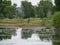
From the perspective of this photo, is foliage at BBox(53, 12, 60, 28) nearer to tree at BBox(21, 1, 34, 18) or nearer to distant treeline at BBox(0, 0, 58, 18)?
distant treeline at BBox(0, 0, 58, 18)

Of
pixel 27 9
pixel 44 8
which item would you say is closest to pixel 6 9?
pixel 27 9

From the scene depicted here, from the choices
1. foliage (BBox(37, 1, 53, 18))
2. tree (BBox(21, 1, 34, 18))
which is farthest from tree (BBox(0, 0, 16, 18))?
foliage (BBox(37, 1, 53, 18))

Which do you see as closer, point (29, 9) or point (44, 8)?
point (29, 9)

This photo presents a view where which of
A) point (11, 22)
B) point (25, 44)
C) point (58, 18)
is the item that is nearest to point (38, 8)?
point (11, 22)

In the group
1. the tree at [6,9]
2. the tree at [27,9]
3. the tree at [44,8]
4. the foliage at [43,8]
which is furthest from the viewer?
→ the foliage at [43,8]

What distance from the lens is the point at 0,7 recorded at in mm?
42875

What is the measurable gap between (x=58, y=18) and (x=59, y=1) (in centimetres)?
701

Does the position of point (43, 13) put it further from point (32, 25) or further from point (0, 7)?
point (32, 25)

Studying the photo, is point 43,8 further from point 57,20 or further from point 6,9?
point 57,20

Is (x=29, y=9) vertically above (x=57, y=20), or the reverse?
(x=57, y=20)

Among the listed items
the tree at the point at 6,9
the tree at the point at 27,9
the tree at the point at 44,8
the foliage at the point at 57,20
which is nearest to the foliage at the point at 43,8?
the tree at the point at 44,8

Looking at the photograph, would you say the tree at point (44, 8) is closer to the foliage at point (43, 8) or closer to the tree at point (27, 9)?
the foliage at point (43, 8)

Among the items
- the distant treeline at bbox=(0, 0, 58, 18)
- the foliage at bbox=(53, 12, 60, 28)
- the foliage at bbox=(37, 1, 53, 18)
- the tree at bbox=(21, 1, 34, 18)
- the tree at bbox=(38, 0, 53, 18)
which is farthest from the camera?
the foliage at bbox=(37, 1, 53, 18)

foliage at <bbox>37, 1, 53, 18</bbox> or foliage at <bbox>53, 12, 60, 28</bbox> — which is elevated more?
foliage at <bbox>53, 12, 60, 28</bbox>
